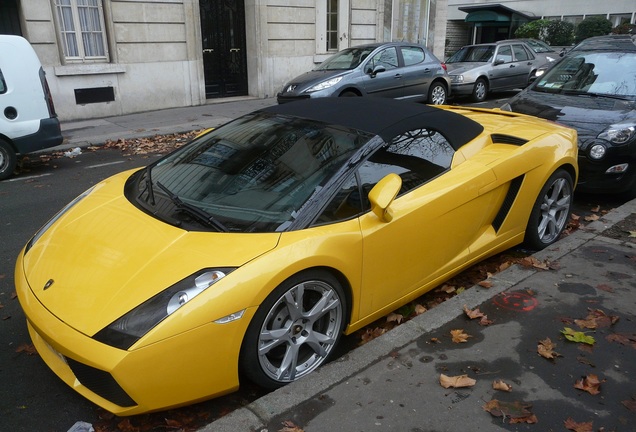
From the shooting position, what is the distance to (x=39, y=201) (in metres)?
6.40

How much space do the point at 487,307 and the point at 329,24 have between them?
15.2m

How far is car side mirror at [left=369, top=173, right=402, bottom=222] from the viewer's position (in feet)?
9.93

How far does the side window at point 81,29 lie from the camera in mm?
12250

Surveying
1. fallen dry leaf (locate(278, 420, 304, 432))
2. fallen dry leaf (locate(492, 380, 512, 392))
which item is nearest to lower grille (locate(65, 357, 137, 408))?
fallen dry leaf (locate(278, 420, 304, 432))

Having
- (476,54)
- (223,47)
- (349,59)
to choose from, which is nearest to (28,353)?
(349,59)

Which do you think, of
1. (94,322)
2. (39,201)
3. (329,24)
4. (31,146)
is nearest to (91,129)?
(31,146)

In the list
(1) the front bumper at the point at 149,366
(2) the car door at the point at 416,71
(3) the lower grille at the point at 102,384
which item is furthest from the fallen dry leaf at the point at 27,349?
(2) the car door at the point at 416,71

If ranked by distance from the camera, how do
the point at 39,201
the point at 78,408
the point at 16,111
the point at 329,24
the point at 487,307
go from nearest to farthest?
the point at 78,408 → the point at 487,307 → the point at 39,201 → the point at 16,111 → the point at 329,24

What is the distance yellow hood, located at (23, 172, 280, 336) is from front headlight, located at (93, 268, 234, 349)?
33 millimetres

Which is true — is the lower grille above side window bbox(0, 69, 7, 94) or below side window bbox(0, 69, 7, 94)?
below

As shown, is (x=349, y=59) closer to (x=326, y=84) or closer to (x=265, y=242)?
(x=326, y=84)

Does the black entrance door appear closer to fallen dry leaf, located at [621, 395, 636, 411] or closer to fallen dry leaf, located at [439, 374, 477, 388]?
fallen dry leaf, located at [439, 374, 477, 388]

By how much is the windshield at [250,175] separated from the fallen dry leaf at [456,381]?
1183 mm

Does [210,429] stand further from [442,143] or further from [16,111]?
[16,111]
